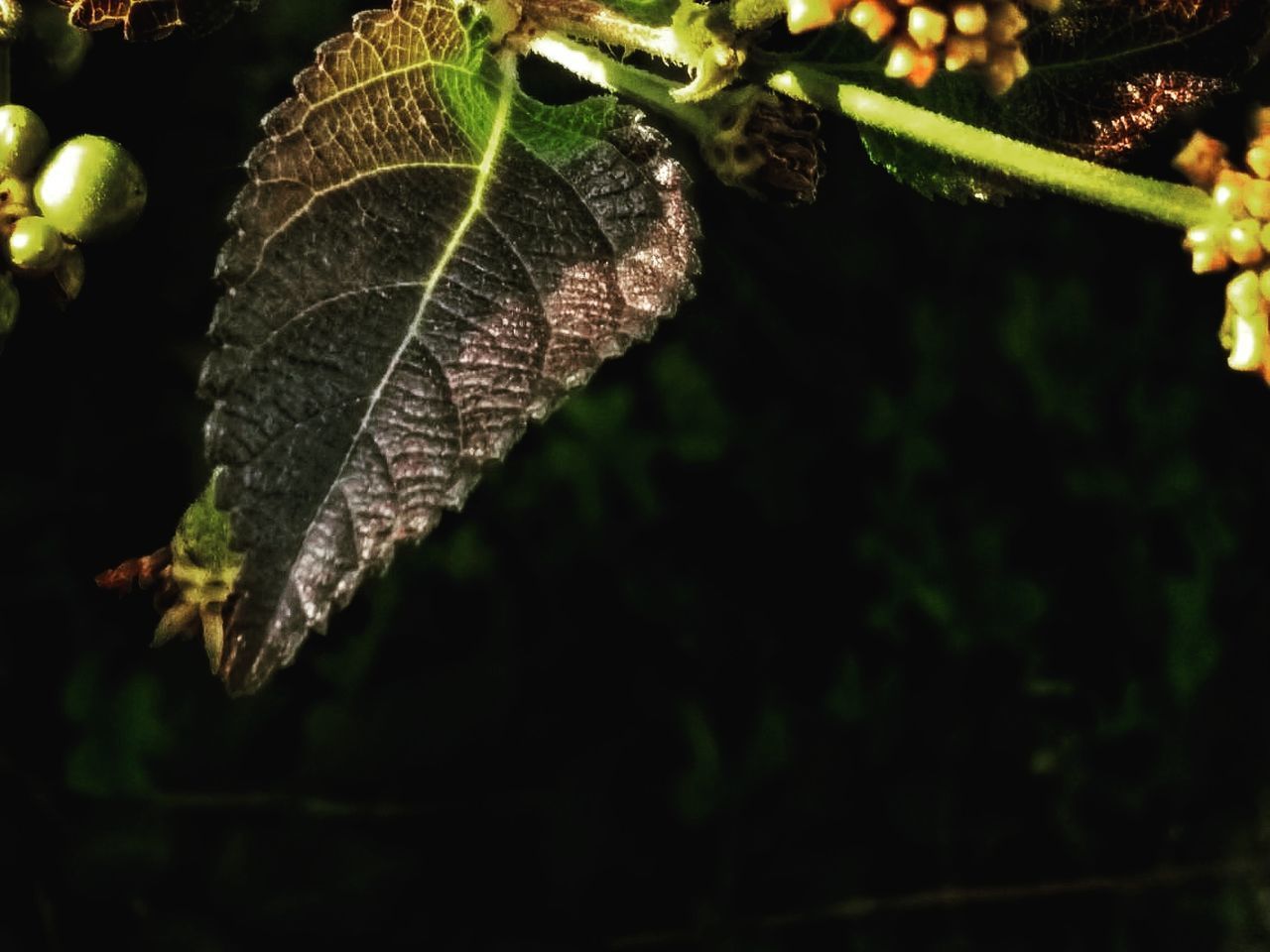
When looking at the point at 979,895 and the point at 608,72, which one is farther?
the point at 979,895

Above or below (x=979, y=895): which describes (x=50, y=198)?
above

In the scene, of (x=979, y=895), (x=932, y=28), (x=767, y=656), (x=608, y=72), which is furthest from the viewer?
(x=979, y=895)

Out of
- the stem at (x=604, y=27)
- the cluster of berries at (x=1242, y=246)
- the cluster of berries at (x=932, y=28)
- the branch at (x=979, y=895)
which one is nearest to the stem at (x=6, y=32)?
the stem at (x=604, y=27)

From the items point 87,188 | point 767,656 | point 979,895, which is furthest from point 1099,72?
point 979,895

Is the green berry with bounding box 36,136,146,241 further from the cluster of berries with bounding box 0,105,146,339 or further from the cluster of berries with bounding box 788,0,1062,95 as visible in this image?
the cluster of berries with bounding box 788,0,1062,95

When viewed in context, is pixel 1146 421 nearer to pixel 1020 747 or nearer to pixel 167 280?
pixel 1020 747

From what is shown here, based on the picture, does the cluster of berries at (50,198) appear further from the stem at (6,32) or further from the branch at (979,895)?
the branch at (979,895)

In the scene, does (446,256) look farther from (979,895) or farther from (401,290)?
(979,895)
